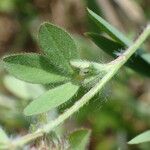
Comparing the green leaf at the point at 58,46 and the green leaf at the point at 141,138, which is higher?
the green leaf at the point at 58,46

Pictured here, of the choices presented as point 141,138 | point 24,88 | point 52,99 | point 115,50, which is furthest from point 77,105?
point 24,88

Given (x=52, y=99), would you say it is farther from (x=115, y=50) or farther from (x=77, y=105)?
(x=115, y=50)

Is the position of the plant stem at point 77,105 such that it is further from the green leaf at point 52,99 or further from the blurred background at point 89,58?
the blurred background at point 89,58

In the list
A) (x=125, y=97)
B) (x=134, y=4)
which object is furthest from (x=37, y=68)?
(x=134, y=4)

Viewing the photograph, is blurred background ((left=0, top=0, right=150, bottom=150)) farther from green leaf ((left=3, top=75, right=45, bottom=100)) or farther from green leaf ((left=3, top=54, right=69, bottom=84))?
green leaf ((left=3, top=54, right=69, bottom=84))

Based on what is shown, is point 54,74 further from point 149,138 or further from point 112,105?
point 112,105

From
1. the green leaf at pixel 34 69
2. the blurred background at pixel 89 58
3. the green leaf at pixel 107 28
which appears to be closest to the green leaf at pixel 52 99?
the green leaf at pixel 34 69
